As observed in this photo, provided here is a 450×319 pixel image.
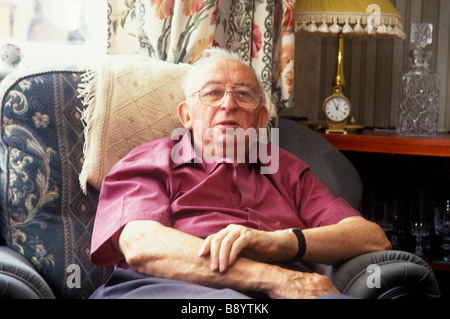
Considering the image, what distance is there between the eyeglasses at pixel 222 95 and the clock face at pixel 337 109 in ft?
2.86

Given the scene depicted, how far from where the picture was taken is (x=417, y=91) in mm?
2080

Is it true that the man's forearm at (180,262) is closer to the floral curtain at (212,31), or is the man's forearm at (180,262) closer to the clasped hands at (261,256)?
the clasped hands at (261,256)

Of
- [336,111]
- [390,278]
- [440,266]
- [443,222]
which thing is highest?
[336,111]

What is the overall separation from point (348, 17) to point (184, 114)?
935mm

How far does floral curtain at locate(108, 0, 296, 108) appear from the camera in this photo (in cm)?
167

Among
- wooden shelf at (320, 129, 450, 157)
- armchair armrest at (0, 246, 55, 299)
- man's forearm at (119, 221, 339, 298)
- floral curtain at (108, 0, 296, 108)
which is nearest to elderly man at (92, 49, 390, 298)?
man's forearm at (119, 221, 339, 298)

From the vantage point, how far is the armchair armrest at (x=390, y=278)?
111 centimetres

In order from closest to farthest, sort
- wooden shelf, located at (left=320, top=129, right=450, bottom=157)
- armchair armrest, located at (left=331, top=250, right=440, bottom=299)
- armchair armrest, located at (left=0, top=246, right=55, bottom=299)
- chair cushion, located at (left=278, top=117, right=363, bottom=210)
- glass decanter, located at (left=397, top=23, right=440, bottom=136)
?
armchair armrest, located at (left=0, top=246, right=55, bottom=299)
armchair armrest, located at (left=331, top=250, right=440, bottom=299)
chair cushion, located at (left=278, top=117, right=363, bottom=210)
wooden shelf, located at (left=320, top=129, right=450, bottom=157)
glass decanter, located at (left=397, top=23, right=440, bottom=136)

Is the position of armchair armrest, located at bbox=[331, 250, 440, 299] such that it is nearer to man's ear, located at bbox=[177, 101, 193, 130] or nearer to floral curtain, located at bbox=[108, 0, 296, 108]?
man's ear, located at bbox=[177, 101, 193, 130]

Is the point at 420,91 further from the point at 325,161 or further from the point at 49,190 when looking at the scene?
the point at 49,190

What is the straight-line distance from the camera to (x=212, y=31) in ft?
5.60

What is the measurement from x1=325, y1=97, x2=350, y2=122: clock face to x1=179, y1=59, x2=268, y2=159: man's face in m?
0.83

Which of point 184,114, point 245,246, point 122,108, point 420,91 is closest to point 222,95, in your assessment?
point 184,114
